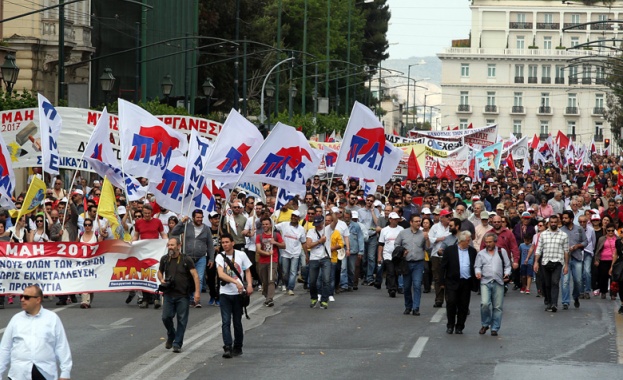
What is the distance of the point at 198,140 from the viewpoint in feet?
65.9

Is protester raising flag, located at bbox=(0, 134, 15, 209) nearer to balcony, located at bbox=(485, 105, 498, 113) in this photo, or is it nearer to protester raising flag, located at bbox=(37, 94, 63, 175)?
protester raising flag, located at bbox=(37, 94, 63, 175)

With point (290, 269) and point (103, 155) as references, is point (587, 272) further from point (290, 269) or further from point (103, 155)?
point (103, 155)

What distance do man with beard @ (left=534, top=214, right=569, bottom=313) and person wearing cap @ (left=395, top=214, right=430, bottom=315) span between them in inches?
67.8

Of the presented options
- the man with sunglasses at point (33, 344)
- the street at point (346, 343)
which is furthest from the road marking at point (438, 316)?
the man with sunglasses at point (33, 344)

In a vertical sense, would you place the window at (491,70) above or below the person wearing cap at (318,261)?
above

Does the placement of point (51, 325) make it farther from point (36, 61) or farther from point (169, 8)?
point (169, 8)

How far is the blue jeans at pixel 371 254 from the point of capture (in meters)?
24.8

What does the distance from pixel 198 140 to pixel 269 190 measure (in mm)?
9508

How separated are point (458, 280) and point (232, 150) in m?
4.38

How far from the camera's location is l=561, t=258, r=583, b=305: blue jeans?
21.3 metres

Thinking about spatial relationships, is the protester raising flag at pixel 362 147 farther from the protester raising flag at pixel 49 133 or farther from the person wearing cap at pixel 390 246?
the protester raising flag at pixel 49 133

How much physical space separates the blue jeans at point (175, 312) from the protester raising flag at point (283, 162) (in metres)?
5.29

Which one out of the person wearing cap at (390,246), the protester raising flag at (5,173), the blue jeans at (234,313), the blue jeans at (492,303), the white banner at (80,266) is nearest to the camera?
the blue jeans at (234,313)

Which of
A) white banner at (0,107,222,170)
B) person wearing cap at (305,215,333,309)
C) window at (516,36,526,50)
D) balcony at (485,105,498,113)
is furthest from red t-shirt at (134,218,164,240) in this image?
window at (516,36,526,50)
